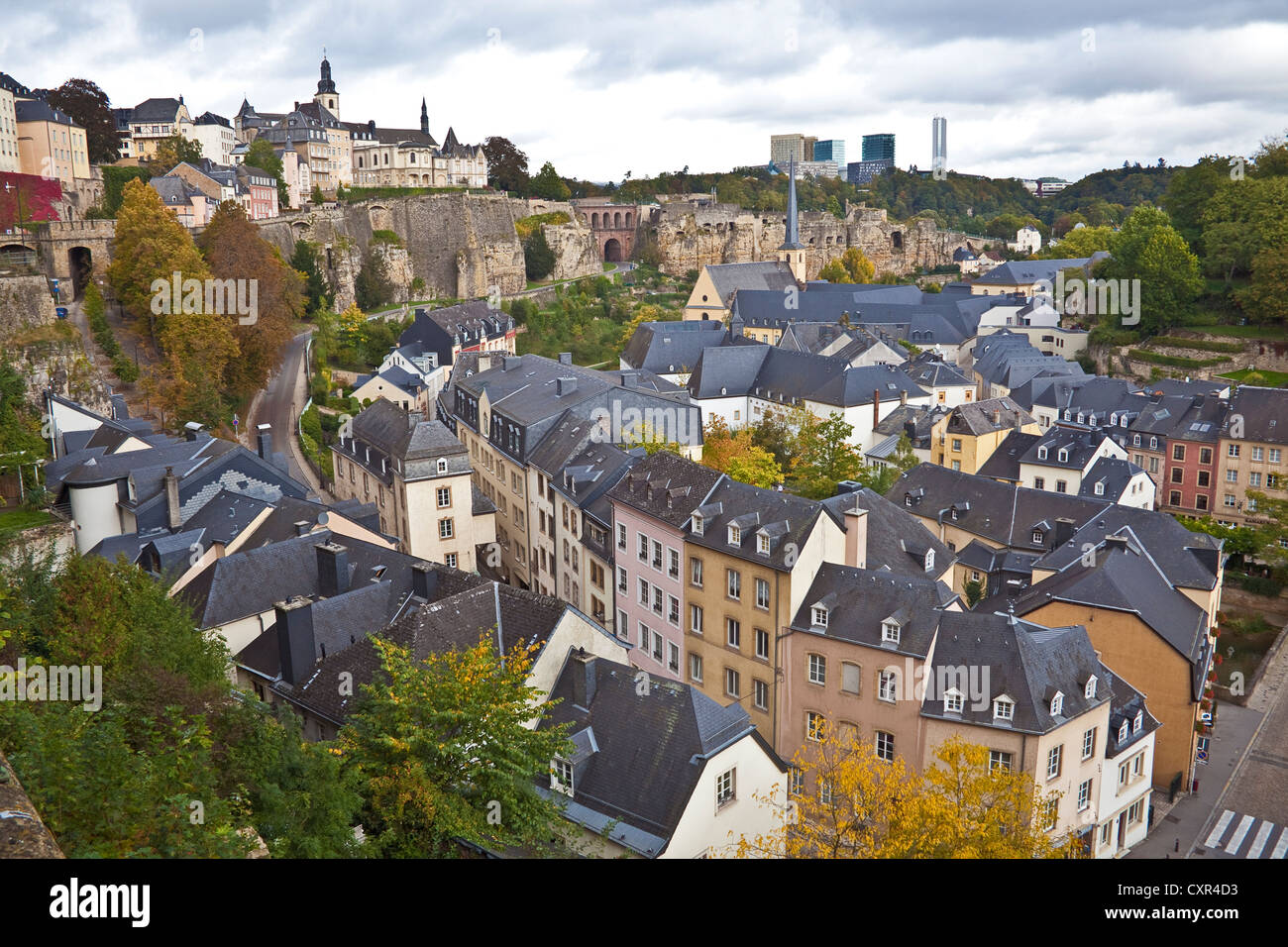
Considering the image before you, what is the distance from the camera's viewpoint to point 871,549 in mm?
28359

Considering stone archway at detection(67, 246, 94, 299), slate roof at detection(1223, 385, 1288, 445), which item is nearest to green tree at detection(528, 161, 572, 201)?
stone archway at detection(67, 246, 94, 299)

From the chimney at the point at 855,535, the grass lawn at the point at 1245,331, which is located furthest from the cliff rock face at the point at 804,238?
the chimney at the point at 855,535

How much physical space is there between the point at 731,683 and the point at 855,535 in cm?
513

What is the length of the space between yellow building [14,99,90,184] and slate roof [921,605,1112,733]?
175 feet

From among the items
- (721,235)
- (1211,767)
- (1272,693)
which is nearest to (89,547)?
(1211,767)

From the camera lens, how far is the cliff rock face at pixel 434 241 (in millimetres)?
71312

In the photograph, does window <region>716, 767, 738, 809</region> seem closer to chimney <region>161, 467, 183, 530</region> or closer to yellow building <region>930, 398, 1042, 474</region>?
chimney <region>161, 467, 183, 530</region>

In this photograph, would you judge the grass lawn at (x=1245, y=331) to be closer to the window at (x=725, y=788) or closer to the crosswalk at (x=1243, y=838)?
the crosswalk at (x=1243, y=838)

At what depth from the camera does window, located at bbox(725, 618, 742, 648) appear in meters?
26.3

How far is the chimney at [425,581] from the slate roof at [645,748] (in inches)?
192

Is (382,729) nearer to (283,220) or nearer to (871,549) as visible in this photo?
(871,549)

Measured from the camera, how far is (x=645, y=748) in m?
17.9

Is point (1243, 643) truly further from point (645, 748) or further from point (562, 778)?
point (562, 778)
